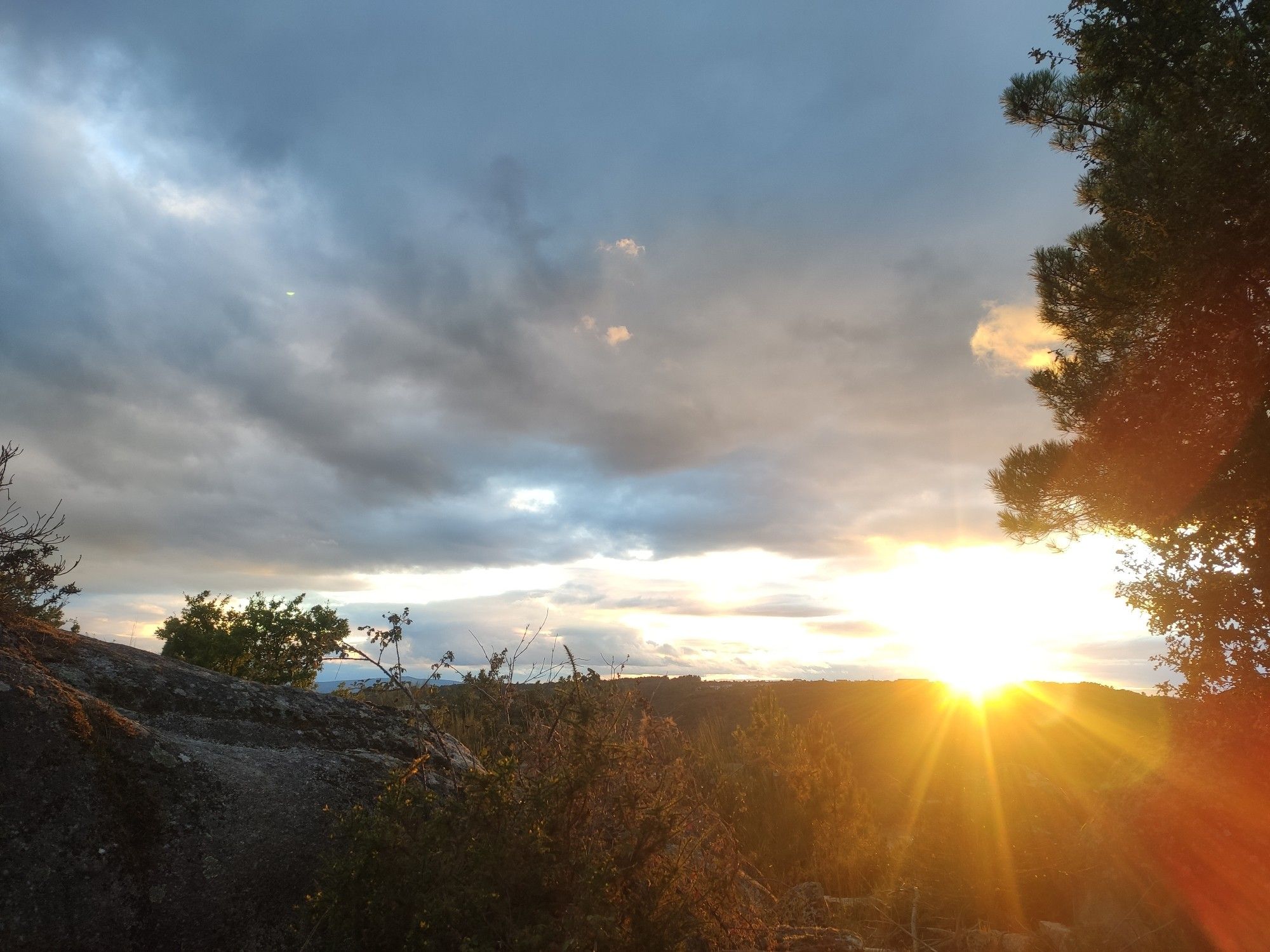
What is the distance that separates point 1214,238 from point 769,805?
30.0 feet

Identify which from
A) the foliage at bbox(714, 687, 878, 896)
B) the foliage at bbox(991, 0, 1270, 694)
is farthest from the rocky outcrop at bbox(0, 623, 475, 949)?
the foliage at bbox(991, 0, 1270, 694)

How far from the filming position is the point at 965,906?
7.40 meters

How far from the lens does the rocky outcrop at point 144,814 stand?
3127 millimetres

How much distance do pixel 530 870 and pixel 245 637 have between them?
1429cm

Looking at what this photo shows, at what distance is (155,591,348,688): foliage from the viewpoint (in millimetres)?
14547

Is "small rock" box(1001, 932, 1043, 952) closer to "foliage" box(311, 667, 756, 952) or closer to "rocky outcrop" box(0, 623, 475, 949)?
"foliage" box(311, 667, 756, 952)

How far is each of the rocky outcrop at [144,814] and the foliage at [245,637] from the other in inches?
407

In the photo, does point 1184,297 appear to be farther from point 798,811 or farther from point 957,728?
point 957,728

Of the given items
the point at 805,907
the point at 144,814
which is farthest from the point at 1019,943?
the point at 144,814

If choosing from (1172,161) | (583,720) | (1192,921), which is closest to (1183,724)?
(1192,921)

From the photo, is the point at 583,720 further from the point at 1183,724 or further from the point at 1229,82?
the point at 1229,82

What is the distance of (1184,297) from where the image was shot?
7637 millimetres

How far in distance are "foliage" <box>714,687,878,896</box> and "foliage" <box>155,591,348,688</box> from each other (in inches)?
320

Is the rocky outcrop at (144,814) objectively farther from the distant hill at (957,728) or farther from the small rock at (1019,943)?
the small rock at (1019,943)
